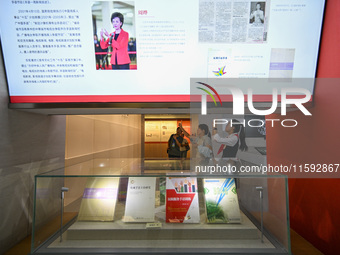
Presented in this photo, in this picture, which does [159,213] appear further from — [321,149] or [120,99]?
[321,149]

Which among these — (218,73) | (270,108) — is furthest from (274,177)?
(218,73)

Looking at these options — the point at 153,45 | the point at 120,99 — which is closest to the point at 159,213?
the point at 120,99

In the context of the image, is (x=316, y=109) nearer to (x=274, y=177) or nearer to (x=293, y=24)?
(x=293, y=24)

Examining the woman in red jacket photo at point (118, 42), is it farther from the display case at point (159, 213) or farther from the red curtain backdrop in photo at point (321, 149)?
the red curtain backdrop in photo at point (321, 149)

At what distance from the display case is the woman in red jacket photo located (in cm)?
79

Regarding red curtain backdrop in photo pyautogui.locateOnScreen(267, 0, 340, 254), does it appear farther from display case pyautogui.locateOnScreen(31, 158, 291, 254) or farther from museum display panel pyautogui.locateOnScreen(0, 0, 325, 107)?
display case pyautogui.locateOnScreen(31, 158, 291, 254)

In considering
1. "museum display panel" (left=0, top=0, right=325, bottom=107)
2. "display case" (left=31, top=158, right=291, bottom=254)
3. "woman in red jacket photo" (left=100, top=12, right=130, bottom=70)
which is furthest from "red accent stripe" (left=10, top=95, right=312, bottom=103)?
"display case" (left=31, top=158, right=291, bottom=254)

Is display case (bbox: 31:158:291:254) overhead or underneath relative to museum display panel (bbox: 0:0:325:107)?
underneath

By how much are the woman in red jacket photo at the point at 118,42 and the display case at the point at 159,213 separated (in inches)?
31.0

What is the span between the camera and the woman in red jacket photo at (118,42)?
1.47 m

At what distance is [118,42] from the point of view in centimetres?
151

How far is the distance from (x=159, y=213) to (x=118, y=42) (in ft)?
3.75

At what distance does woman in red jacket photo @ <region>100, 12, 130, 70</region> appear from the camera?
1475mm

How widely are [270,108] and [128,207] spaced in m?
1.17
